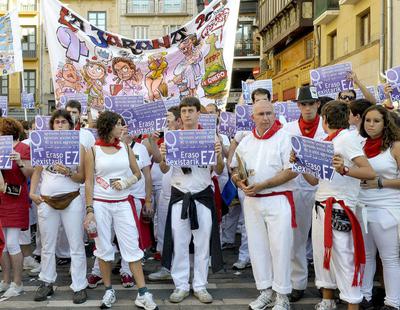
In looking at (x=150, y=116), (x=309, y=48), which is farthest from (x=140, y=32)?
(x=150, y=116)

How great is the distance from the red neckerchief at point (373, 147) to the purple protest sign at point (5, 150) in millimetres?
3597

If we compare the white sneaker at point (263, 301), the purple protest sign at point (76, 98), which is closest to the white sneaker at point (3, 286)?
the white sneaker at point (263, 301)

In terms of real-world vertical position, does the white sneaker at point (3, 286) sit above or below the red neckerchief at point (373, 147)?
below

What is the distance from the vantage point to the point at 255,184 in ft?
17.2

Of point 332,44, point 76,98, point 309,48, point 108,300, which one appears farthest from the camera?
point 309,48

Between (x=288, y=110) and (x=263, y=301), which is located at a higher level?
(x=288, y=110)

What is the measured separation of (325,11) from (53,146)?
19025 mm

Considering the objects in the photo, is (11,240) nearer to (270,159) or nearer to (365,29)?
(270,159)

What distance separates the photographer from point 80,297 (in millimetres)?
5625

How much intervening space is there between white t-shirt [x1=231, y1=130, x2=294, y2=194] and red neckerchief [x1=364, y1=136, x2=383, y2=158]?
0.73m

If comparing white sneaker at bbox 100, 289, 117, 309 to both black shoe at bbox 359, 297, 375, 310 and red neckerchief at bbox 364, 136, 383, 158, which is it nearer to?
black shoe at bbox 359, 297, 375, 310

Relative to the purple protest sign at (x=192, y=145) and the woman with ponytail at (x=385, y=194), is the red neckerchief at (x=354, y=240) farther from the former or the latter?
the purple protest sign at (x=192, y=145)

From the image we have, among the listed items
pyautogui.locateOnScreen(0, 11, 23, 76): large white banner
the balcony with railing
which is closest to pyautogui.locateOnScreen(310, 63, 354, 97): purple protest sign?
pyautogui.locateOnScreen(0, 11, 23, 76): large white banner

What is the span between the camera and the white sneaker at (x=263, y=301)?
535cm
